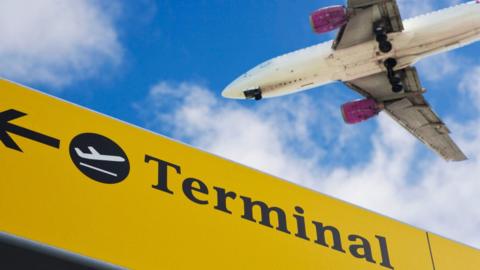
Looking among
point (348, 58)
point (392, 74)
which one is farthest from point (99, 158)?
point (392, 74)

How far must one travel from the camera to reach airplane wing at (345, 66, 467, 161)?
39.8 m

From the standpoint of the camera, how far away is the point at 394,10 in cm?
3519

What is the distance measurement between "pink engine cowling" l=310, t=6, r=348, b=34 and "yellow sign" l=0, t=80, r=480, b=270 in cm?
2793

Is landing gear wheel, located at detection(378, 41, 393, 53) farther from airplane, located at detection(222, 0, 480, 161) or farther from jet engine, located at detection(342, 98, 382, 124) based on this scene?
jet engine, located at detection(342, 98, 382, 124)

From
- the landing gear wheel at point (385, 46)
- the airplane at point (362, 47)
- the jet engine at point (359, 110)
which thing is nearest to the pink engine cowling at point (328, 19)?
the airplane at point (362, 47)

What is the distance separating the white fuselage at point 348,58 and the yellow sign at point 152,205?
88.2ft

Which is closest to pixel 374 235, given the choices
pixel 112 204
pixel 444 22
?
pixel 112 204

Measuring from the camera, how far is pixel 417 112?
132 ft

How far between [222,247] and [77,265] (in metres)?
1.68


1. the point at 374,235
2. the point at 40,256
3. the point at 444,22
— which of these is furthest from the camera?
the point at 444,22

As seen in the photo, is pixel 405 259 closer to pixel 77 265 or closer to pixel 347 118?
pixel 77 265

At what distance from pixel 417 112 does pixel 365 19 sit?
26.0 feet

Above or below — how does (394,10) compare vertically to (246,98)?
above

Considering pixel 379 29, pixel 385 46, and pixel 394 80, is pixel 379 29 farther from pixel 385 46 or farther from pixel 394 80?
pixel 394 80
